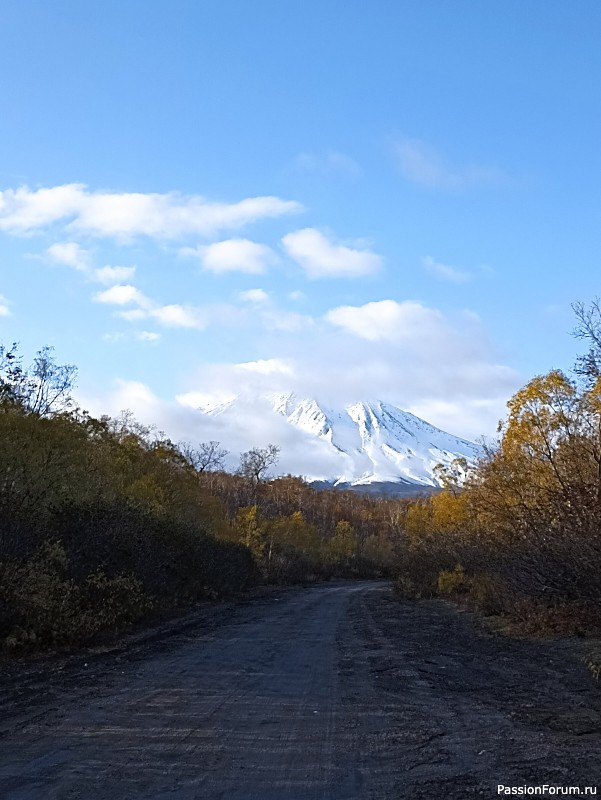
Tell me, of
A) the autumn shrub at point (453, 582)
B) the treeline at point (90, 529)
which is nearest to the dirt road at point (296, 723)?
the treeline at point (90, 529)

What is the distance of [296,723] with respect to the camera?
8414 mm

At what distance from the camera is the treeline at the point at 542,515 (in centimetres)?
1641

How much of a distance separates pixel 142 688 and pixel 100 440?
65.6 ft

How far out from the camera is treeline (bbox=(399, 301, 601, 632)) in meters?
16.4

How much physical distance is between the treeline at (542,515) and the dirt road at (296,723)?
6.11 ft

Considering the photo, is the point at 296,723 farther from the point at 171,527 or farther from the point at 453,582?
the point at 453,582

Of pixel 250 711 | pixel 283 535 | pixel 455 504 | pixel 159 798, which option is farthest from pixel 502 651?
pixel 283 535

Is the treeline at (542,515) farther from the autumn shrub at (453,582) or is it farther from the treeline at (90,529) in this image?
the treeline at (90,529)

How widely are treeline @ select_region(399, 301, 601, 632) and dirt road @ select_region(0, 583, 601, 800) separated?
73.3 inches

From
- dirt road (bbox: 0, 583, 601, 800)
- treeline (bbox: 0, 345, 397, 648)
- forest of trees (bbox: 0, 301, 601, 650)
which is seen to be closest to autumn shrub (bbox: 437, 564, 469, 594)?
forest of trees (bbox: 0, 301, 601, 650)

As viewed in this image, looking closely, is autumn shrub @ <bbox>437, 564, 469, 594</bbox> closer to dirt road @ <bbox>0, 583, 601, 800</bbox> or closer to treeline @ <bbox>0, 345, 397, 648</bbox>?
treeline @ <bbox>0, 345, 397, 648</bbox>

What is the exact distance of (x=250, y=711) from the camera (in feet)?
29.7

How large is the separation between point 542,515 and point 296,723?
11.5 meters

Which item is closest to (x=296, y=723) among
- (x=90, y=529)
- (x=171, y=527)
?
(x=90, y=529)
